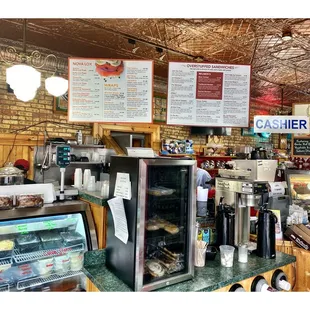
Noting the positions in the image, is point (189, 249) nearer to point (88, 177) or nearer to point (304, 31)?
point (88, 177)

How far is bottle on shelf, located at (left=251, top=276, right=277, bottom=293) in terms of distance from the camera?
71.0 inches

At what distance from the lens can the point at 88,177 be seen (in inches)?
100

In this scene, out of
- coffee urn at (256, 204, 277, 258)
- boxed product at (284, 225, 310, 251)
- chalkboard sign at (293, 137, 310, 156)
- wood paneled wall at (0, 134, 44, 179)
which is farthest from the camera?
wood paneled wall at (0, 134, 44, 179)

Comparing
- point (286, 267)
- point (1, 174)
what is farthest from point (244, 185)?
point (1, 174)

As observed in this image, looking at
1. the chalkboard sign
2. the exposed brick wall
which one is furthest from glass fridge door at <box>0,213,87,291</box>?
the chalkboard sign

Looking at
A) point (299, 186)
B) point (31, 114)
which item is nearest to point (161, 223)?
point (299, 186)

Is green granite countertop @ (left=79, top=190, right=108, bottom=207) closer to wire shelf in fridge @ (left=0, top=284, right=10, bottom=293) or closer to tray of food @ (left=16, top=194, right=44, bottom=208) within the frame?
tray of food @ (left=16, top=194, right=44, bottom=208)

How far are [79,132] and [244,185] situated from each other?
3515 mm

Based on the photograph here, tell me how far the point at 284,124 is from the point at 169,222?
2032mm

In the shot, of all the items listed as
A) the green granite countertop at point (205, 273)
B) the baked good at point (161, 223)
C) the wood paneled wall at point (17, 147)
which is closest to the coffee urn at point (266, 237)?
the green granite countertop at point (205, 273)

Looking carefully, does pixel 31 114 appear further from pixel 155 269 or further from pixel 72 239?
pixel 155 269

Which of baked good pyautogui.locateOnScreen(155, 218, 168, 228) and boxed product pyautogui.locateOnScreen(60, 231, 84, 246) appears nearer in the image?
baked good pyautogui.locateOnScreen(155, 218, 168, 228)

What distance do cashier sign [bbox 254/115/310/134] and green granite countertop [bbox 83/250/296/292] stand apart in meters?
1.49

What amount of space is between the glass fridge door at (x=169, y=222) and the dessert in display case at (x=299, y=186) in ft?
5.58
